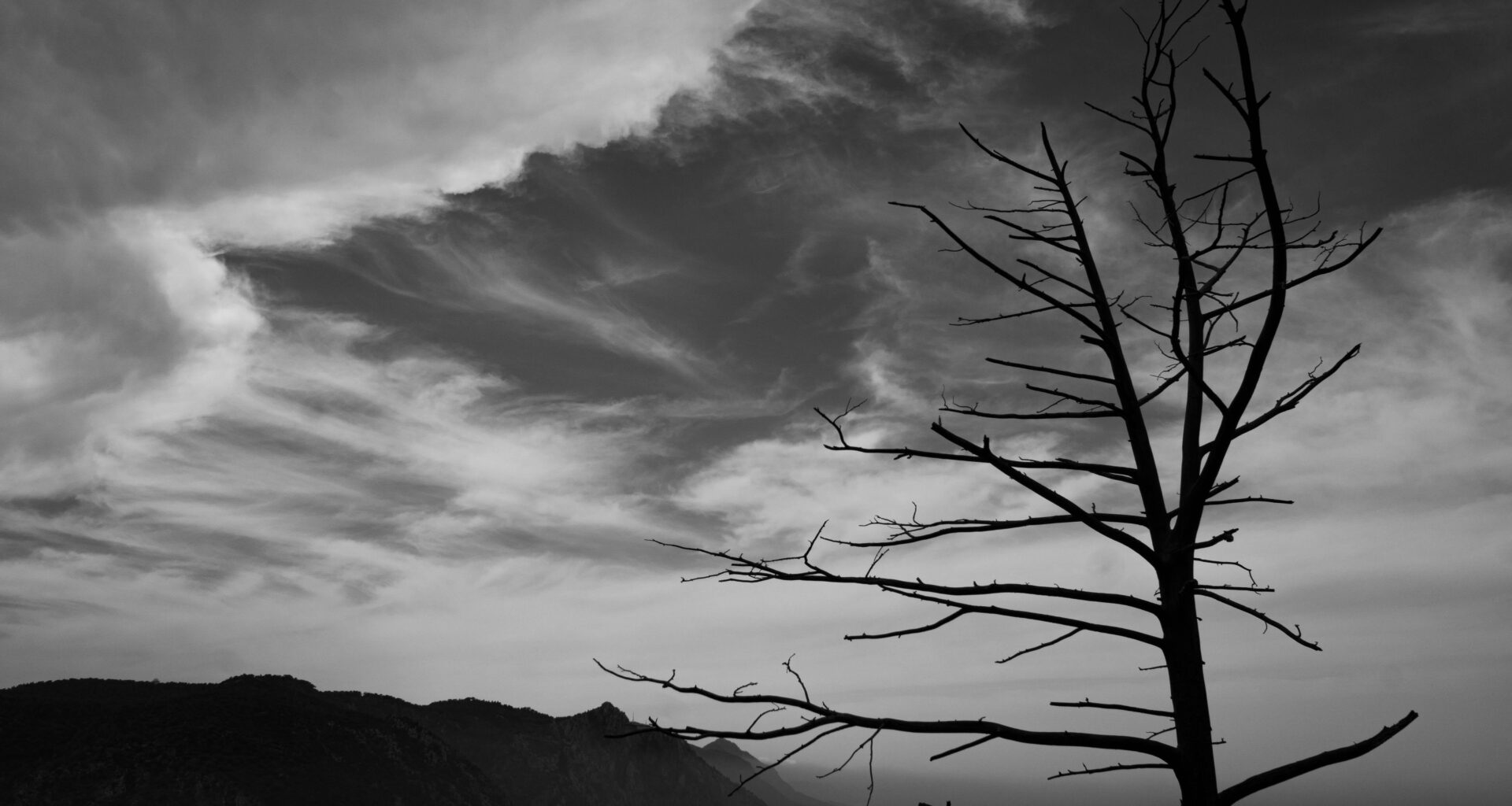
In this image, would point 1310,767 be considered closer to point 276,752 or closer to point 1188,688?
point 1188,688

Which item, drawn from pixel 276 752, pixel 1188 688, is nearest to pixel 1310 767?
pixel 1188 688

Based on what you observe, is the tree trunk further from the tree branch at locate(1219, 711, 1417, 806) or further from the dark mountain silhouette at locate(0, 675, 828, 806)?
the dark mountain silhouette at locate(0, 675, 828, 806)

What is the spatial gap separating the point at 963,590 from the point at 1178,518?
95 cm

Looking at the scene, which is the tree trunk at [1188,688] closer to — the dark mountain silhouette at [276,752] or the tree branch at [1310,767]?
the tree branch at [1310,767]

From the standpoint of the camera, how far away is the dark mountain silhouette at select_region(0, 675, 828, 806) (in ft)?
186

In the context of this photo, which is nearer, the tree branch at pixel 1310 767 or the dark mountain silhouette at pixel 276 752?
the tree branch at pixel 1310 767

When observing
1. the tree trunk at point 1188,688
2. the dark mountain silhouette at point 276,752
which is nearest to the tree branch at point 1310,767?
the tree trunk at point 1188,688

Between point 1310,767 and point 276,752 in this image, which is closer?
point 1310,767

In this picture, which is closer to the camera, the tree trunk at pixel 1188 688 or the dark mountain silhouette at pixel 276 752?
the tree trunk at pixel 1188 688

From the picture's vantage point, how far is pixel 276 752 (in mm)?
64312

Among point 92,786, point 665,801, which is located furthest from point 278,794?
point 665,801

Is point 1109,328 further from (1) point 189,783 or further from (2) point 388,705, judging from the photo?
(2) point 388,705

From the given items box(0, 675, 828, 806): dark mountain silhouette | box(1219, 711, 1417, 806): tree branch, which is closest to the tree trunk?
box(1219, 711, 1417, 806): tree branch

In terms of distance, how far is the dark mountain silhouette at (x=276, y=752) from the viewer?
56.6m
